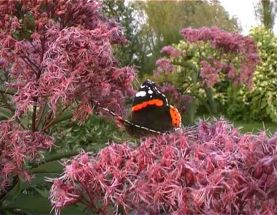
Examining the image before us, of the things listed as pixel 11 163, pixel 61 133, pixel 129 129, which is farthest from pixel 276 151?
pixel 61 133

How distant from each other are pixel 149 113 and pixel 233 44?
10.3ft

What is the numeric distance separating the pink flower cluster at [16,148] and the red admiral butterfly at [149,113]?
251 millimetres

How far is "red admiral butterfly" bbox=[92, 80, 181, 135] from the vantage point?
1.80 m

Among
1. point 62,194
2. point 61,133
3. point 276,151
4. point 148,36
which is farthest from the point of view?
point 148,36

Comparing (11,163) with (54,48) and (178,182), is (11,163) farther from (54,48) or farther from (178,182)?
(178,182)

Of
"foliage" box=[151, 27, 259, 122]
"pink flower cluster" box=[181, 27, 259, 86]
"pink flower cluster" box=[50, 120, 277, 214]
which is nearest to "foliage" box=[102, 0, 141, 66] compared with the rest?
"foliage" box=[151, 27, 259, 122]

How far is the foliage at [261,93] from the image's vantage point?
26.9 feet

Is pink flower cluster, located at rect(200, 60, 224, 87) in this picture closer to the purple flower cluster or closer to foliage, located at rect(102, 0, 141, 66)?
foliage, located at rect(102, 0, 141, 66)

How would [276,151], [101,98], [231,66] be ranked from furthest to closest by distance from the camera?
[231,66], [101,98], [276,151]

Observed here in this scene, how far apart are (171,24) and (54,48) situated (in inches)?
350

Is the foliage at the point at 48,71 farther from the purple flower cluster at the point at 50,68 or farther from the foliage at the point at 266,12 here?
the foliage at the point at 266,12

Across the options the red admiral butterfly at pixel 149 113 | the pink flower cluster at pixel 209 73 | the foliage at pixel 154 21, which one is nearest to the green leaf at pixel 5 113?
the red admiral butterfly at pixel 149 113

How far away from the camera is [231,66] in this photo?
5.45 m

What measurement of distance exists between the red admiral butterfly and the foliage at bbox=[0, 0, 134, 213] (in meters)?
0.10
